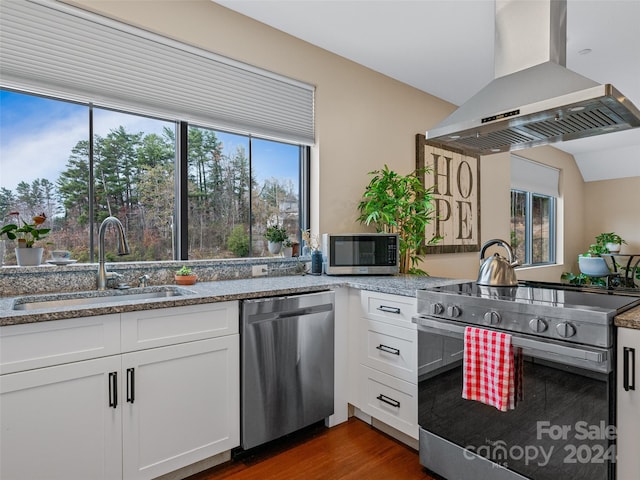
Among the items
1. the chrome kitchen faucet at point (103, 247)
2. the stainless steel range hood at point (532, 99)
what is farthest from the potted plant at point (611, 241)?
the chrome kitchen faucet at point (103, 247)

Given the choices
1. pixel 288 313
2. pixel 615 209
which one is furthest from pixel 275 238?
pixel 615 209

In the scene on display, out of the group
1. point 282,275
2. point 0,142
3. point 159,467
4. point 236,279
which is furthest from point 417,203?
point 0,142

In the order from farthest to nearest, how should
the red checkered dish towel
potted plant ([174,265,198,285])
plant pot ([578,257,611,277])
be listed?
plant pot ([578,257,611,277]), potted plant ([174,265,198,285]), the red checkered dish towel

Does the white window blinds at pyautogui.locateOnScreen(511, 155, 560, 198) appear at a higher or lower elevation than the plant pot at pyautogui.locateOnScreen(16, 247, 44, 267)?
higher

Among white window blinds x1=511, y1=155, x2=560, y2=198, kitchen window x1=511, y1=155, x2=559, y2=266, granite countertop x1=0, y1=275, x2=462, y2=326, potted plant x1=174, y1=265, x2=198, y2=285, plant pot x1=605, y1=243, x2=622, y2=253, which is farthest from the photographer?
plant pot x1=605, y1=243, x2=622, y2=253

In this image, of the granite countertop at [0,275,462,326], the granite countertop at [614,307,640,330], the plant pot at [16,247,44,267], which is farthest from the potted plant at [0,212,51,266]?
the granite countertop at [614,307,640,330]

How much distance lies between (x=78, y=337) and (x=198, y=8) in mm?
2092

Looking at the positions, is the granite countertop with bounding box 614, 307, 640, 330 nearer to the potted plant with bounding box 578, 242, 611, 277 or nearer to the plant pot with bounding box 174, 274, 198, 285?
the plant pot with bounding box 174, 274, 198, 285

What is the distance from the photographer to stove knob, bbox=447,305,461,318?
1781mm

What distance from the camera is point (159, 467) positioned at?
68.2 inches

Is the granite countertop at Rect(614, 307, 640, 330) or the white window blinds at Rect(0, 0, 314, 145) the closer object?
the granite countertop at Rect(614, 307, 640, 330)

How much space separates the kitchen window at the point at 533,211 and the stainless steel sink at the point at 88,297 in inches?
200

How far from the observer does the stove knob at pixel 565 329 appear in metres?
1.43

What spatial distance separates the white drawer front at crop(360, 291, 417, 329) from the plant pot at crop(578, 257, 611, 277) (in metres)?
5.56
